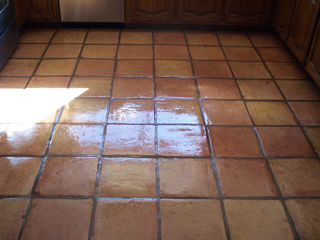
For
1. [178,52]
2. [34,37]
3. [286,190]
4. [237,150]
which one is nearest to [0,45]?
[34,37]

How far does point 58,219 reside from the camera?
5.06ft

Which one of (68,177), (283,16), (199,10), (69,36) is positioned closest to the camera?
(68,177)

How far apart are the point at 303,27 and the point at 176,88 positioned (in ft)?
3.86

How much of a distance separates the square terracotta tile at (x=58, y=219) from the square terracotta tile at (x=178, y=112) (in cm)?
80

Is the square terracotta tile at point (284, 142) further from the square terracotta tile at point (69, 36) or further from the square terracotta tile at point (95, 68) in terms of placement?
the square terracotta tile at point (69, 36)

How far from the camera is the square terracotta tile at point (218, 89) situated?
249 centimetres

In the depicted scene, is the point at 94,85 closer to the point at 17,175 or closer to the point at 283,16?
the point at 17,175

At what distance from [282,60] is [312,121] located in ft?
3.04

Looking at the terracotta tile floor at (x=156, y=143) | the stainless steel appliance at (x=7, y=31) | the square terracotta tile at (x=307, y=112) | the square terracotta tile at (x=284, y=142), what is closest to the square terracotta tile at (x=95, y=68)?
the terracotta tile floor at (x=156, y=143)

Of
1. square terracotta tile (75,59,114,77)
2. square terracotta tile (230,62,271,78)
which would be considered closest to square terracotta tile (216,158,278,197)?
square terracotta tile (230,62,271,78)

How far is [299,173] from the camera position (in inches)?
72.4

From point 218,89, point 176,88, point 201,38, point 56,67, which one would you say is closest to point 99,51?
point 56,67

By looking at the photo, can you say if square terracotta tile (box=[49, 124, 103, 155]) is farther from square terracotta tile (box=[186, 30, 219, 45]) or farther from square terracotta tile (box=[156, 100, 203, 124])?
square terracotta tile (box=[186, 30, 219, 45])

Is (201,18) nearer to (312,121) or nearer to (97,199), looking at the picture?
(312,121)
